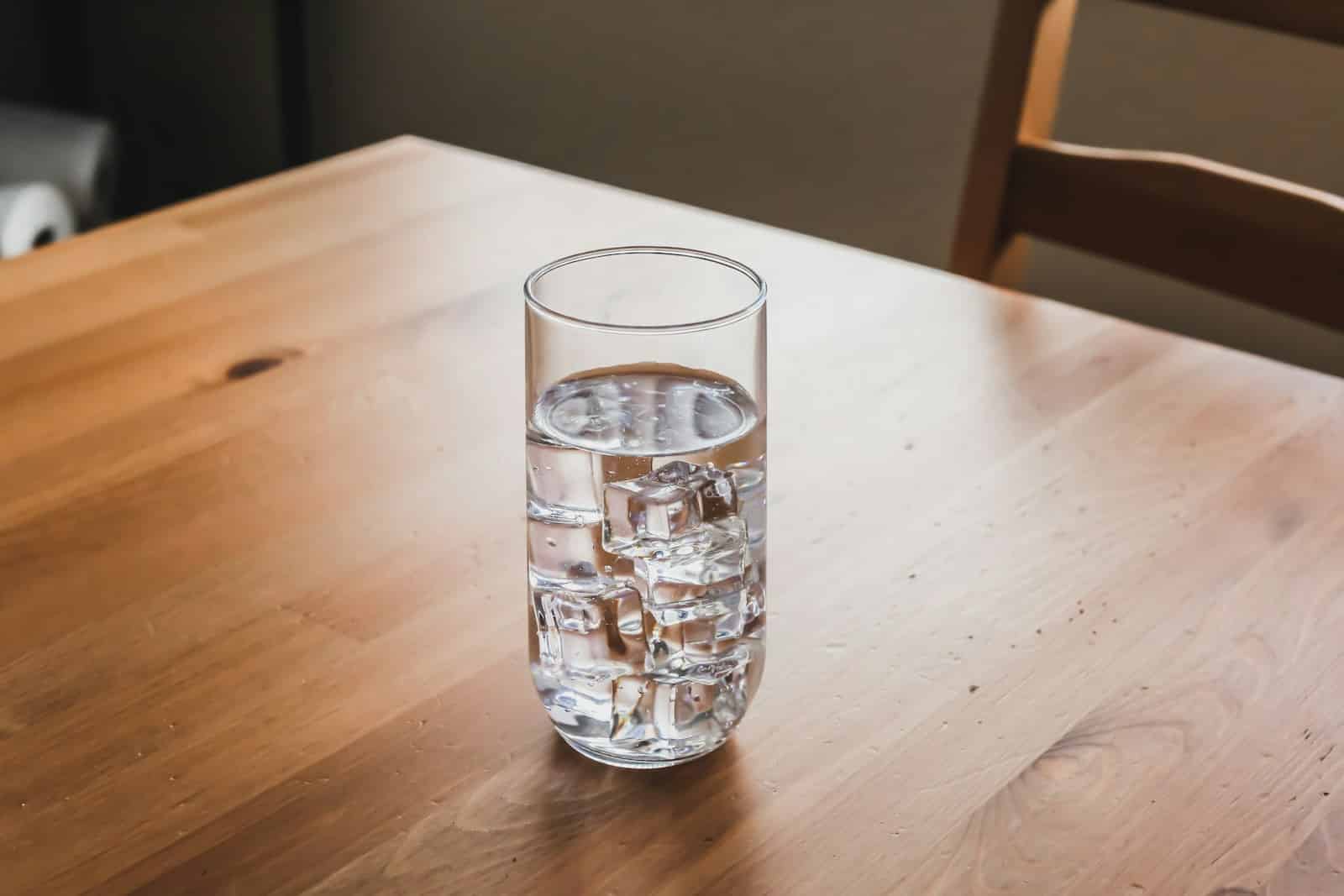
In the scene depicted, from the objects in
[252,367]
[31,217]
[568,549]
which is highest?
[568,549]

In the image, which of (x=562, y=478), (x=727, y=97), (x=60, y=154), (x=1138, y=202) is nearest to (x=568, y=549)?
(x=562, y=478)

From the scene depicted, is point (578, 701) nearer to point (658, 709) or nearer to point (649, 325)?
point (658, 709)

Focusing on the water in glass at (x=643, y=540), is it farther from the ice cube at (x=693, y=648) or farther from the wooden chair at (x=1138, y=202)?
the wooden chair at (x=1138, y=202)

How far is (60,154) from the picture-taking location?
2.20 meters

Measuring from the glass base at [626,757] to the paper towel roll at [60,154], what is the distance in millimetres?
1926

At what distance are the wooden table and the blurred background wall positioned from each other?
1.18m

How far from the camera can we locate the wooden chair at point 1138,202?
993 mm

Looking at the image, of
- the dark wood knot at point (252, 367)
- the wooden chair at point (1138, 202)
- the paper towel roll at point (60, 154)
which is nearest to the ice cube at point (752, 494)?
the dark wood knot at point (252, 367)

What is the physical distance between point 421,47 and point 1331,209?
86.0 inches

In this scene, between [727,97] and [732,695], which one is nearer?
[732,695]

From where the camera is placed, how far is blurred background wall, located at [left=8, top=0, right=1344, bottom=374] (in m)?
1.97

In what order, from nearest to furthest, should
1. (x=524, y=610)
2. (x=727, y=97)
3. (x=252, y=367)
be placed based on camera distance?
(x=524, y=610), (x=252, y=367), (x=727, y=97)

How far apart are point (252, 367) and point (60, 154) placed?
5.15ft

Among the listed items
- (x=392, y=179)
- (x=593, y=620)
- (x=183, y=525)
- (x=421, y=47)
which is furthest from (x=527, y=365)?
(x=421, y=47)
